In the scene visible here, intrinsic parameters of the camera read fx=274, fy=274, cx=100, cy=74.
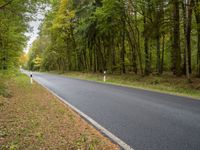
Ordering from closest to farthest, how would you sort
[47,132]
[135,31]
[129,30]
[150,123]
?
[47,132] → [150,123] → [129,30] → [135,31]

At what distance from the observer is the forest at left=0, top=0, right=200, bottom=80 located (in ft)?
65.1

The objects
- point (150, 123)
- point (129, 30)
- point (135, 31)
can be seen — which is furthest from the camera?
point (135, 31)

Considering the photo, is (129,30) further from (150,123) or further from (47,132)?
(47,132)

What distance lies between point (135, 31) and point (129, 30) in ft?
4.05

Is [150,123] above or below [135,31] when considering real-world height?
below

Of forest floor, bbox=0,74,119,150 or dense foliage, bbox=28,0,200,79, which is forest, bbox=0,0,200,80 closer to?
dense foliage, bbox=28,0,200,79

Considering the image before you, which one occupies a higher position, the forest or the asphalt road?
the forest

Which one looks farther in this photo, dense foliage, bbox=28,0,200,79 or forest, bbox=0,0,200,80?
dense foliage, bbox=28,0,200,79

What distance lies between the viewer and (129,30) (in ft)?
108

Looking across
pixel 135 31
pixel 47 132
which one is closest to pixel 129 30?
pixel 135 31

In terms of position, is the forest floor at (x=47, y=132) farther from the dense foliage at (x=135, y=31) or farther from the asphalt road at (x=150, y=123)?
the dense foliage at (x=135, y=31)

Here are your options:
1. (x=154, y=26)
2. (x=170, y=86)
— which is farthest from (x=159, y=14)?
(x=170, y=86)

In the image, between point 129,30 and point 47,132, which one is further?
point 129,30

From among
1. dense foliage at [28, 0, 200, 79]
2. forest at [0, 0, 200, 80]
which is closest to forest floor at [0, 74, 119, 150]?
forest at [0, 0, 200, 80]
